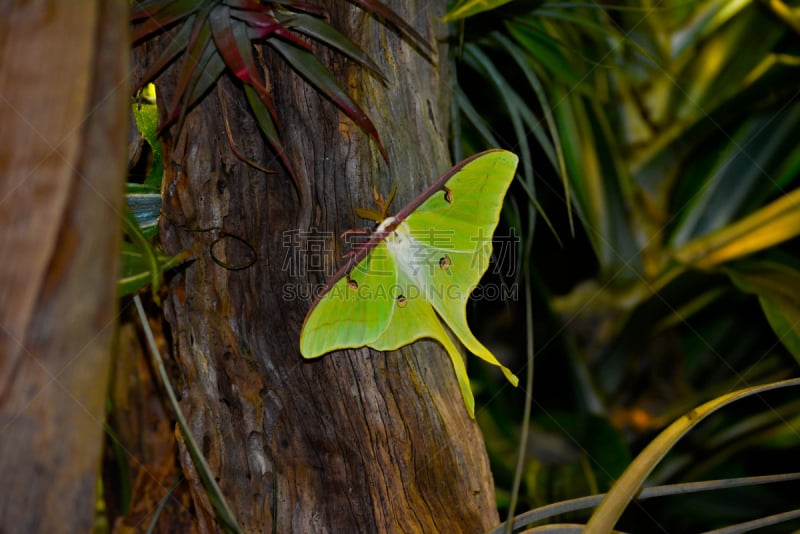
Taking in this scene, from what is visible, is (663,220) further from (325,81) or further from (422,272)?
(325,81)

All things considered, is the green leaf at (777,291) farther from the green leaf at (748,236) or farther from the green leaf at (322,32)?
the green leaf at (322,32)

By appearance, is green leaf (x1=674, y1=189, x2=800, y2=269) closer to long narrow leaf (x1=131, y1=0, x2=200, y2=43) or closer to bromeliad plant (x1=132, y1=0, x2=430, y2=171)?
bromeliad plant (x1=132, y1=0, x2=430, y2=171)

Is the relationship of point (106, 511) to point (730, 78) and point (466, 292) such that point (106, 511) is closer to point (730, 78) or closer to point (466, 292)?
point (466, 292)

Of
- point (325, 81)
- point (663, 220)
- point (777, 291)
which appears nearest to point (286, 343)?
point (325, 81)

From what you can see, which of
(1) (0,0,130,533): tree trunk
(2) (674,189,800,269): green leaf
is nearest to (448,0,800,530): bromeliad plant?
(2) (674,189,800,269): green leaf

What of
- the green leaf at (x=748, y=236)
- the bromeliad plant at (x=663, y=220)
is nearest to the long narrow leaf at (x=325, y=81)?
the bromeliad plant at (x=663, y=220)

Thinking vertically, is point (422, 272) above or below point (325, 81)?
below
